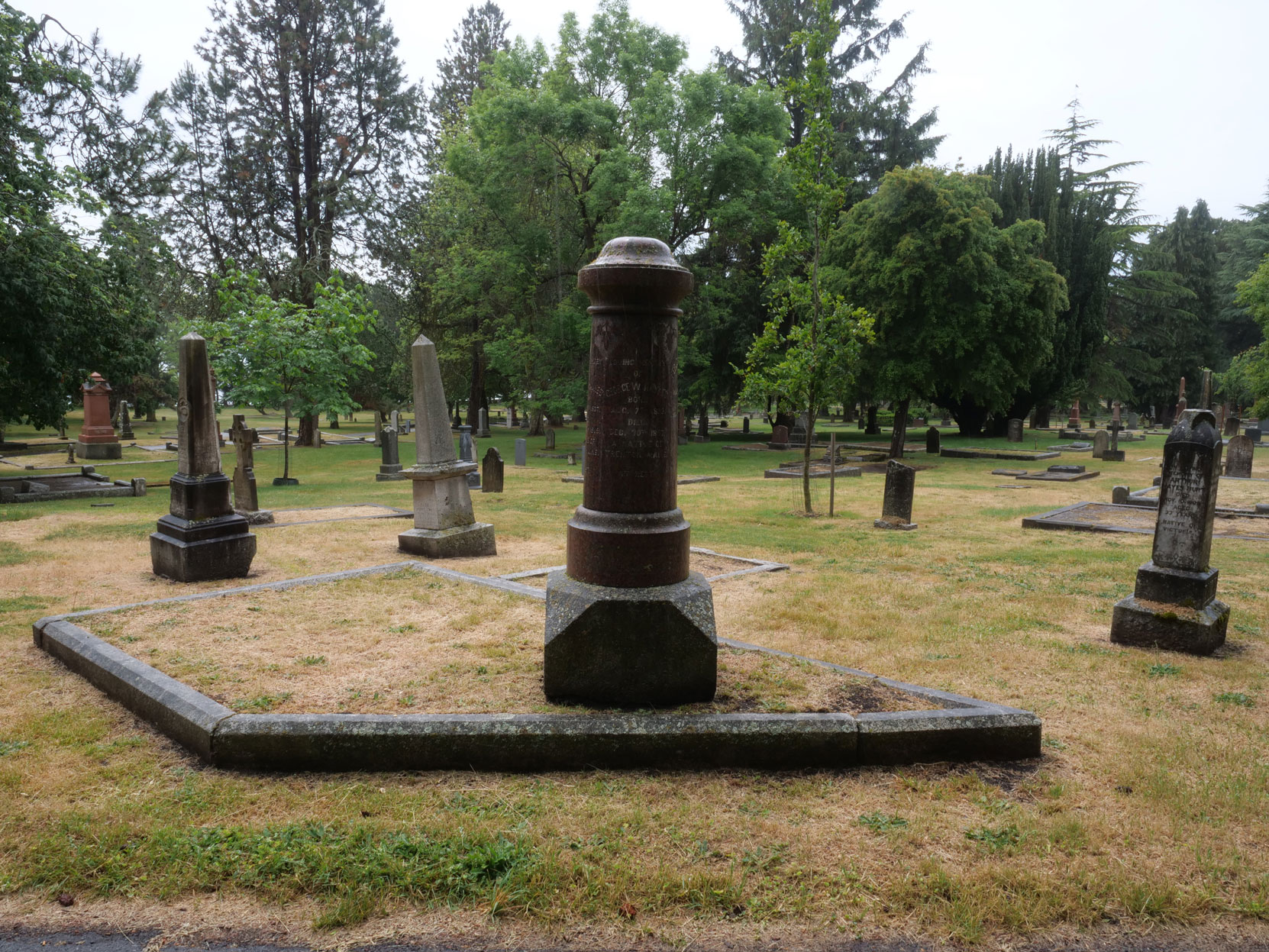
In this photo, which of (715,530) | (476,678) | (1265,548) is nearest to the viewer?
(476,678)

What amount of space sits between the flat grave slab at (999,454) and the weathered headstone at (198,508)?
79.8 feet

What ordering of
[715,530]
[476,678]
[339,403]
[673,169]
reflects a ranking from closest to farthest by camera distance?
[476,678] < [715,530] < [339,403] < [673,169]

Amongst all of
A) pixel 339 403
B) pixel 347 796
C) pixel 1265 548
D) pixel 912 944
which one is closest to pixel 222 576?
pixel 347 796

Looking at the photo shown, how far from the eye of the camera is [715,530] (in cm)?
1166

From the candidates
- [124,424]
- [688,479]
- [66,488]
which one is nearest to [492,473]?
[688,479]

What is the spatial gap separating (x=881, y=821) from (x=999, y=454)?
26566 millimetres

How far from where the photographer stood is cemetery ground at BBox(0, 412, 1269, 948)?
2.72 meters

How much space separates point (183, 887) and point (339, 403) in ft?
53.3

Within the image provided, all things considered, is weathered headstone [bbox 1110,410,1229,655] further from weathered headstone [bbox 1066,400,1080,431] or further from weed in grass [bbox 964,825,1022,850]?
weathered headstone [bbox 1066,400,1080,431]

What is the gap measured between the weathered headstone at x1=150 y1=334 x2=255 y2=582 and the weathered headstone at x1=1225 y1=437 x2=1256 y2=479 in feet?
73.4

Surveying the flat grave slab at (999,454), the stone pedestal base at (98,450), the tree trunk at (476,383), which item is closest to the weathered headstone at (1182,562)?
the flat grave slab at (999,454)

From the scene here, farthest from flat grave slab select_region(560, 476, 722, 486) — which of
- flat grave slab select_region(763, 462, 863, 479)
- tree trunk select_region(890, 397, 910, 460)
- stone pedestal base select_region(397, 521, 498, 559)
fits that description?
stone pedestal base select_region(397, 521, 498, 559)

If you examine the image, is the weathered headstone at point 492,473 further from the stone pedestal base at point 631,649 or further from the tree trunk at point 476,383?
the tree trunk at point 476,383

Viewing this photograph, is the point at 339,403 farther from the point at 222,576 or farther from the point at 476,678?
the point at 476,678
